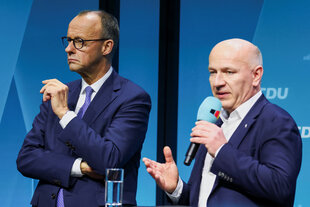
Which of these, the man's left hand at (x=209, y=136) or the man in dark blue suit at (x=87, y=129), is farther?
the man in dark blue suit at (x=87, y=129)

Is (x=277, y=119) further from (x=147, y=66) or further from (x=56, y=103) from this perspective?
(x=147, y=66)

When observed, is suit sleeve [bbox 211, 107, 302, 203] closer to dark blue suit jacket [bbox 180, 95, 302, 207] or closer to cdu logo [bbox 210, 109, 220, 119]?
dark blue suit jacket [bbox 180, 95, 302, 207]

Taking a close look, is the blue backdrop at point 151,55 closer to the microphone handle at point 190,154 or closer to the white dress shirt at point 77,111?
the white dress shirt at point 77,111

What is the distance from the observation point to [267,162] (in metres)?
2.07

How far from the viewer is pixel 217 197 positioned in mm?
2195

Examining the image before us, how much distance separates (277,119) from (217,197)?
43cm

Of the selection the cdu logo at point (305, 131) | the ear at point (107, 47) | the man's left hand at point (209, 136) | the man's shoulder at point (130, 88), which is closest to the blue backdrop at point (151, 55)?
the cdu logo at point (305, 131)

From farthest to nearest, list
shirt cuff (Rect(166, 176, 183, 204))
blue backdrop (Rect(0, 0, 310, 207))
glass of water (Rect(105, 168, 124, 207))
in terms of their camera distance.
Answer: blue backdrop (Rect(0, 0, 310, 207)), shirt cuff (Rect(166, 176, 183, 204)), glass of water (Rect(105, 168, 124, 207))

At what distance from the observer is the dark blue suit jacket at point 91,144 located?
8.74 feet

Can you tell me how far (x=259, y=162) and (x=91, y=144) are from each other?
922 millimetres

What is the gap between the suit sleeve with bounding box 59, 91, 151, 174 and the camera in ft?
8.67

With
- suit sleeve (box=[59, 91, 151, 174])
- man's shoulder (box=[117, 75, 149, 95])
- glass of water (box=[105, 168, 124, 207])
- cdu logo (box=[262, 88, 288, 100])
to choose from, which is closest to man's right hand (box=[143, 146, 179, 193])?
suit sleeve (box=[59, 91, 151, 174])

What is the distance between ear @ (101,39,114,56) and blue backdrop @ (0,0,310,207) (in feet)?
6.18

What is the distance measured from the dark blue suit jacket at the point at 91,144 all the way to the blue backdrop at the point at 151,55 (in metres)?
1.82
